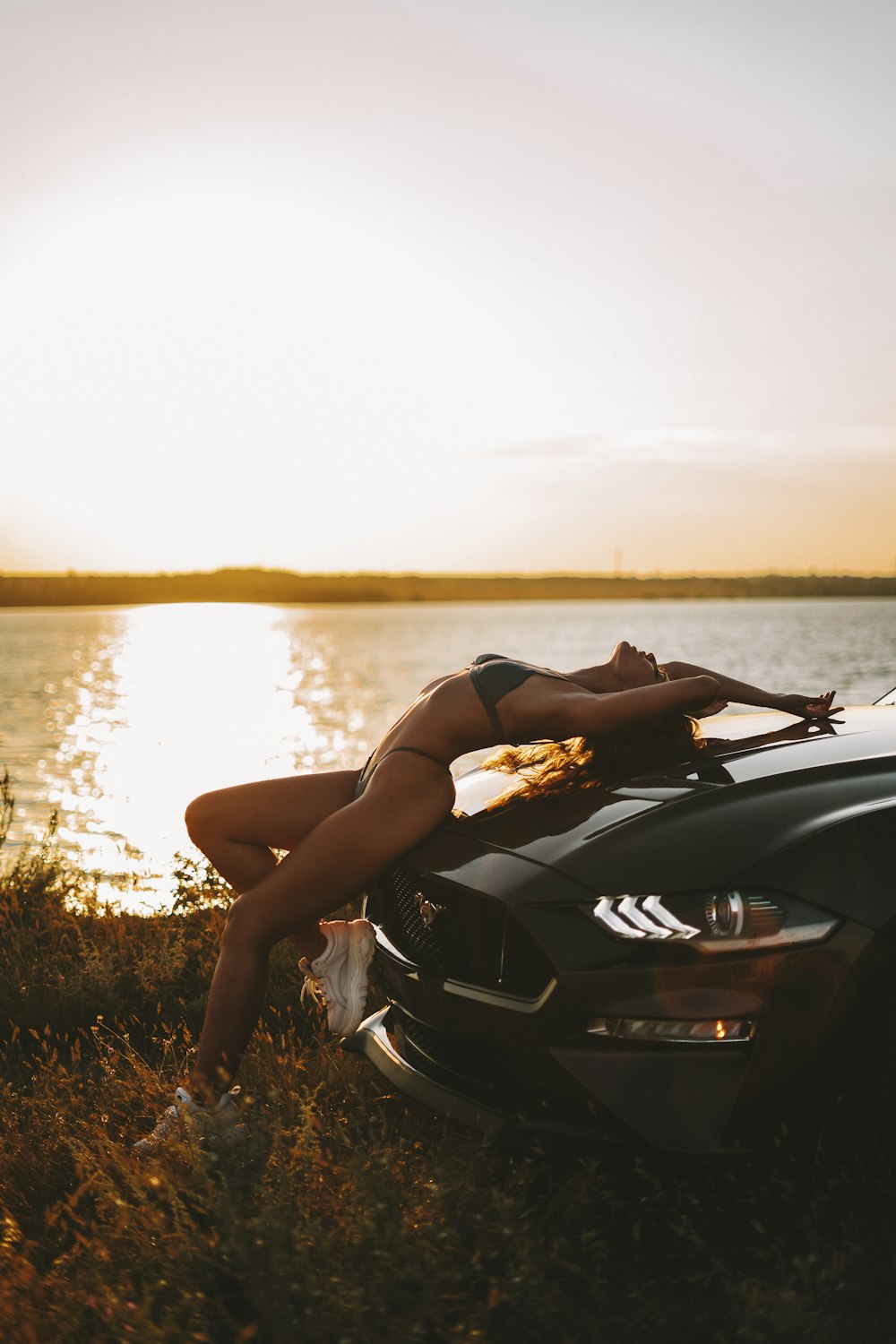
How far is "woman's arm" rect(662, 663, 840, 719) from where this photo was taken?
337 centimetres

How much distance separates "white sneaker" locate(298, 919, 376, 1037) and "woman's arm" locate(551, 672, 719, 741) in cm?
89

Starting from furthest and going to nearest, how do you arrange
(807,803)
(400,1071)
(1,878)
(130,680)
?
(130,680), (1,878), (400,1071), (807,803)

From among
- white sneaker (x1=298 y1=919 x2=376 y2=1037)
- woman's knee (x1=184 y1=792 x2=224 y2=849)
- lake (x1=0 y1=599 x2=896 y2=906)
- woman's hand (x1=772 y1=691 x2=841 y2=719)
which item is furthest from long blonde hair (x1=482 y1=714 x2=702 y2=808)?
lake (x1=0 y1=599 x2=896 y2=906)

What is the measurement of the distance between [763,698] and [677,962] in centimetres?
132

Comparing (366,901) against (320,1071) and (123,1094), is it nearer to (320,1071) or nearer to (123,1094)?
(320,1071)

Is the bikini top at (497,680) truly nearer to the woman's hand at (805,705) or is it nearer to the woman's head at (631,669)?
the woman's head at (631,669)

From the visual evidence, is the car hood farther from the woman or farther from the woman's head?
the woman's head

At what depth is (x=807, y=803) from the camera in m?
2.63

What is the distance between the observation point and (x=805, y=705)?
3.67 meters

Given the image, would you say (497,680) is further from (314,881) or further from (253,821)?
(253,821)

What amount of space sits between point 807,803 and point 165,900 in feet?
18.5

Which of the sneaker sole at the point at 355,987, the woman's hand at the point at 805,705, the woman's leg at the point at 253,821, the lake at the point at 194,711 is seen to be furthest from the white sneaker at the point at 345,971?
the lake at the point at 194,711

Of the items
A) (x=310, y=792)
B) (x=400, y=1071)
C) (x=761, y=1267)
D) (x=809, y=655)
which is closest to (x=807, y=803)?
(x=761, y=1267)

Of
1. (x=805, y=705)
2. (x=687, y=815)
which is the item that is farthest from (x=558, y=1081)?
(x=805, y=705)
